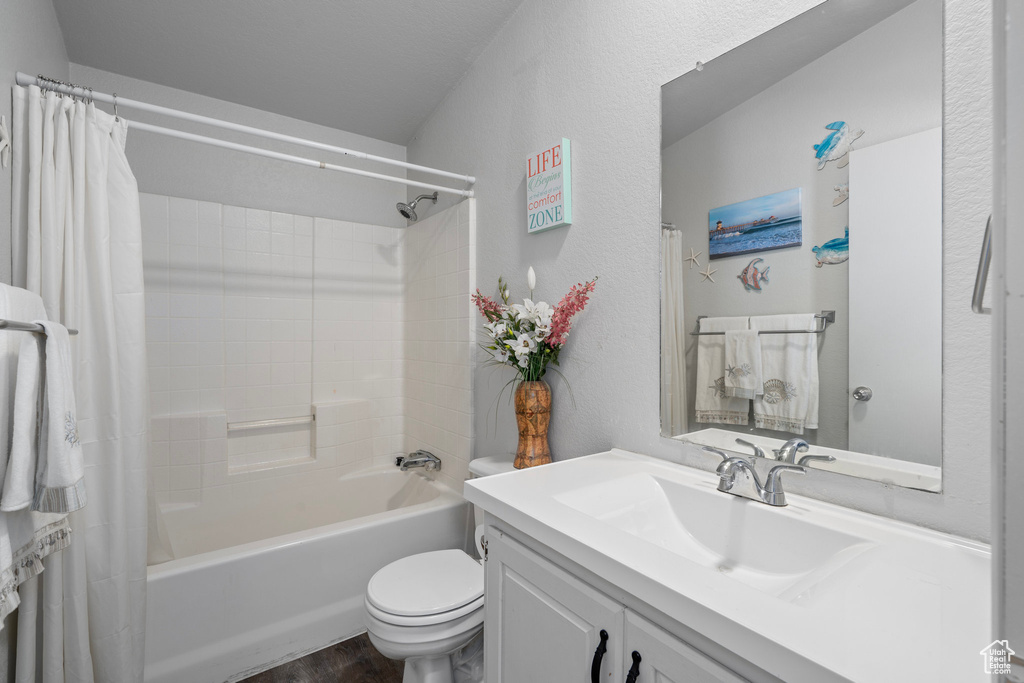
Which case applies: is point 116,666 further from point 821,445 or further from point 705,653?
point 821,445

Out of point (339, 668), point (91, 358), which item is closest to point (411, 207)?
point (91, 358)

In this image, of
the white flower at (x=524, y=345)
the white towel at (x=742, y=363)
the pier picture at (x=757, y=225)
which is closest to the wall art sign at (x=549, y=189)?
the white flower at (x=524, y=345)

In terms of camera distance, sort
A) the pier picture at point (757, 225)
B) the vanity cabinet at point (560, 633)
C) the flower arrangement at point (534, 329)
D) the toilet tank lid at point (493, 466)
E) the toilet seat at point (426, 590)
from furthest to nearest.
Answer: the toilet tank lid at point (493, 466) → the flower arrangement at point (534, 329) → the toilet seat at point (426, 590) → the pier picture at point (757, 225) → the vanity cabinet at point (560, 633)

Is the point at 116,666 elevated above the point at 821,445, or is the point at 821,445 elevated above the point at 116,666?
the point at 821,445

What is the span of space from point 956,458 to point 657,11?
1.26 meters

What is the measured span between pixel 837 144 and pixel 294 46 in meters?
2.10

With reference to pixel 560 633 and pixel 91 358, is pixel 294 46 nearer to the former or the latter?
pixel 91 358

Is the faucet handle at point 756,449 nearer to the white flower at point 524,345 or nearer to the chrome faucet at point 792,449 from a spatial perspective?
the chrome faucet at point 792,449

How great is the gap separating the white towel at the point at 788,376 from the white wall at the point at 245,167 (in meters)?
2.40

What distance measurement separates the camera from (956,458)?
793mm

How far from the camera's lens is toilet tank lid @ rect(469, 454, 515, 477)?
1.68m

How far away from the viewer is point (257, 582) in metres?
1.64

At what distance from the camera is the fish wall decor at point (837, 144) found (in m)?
0.92

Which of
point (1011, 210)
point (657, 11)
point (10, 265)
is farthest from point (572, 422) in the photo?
point (10, 265)
